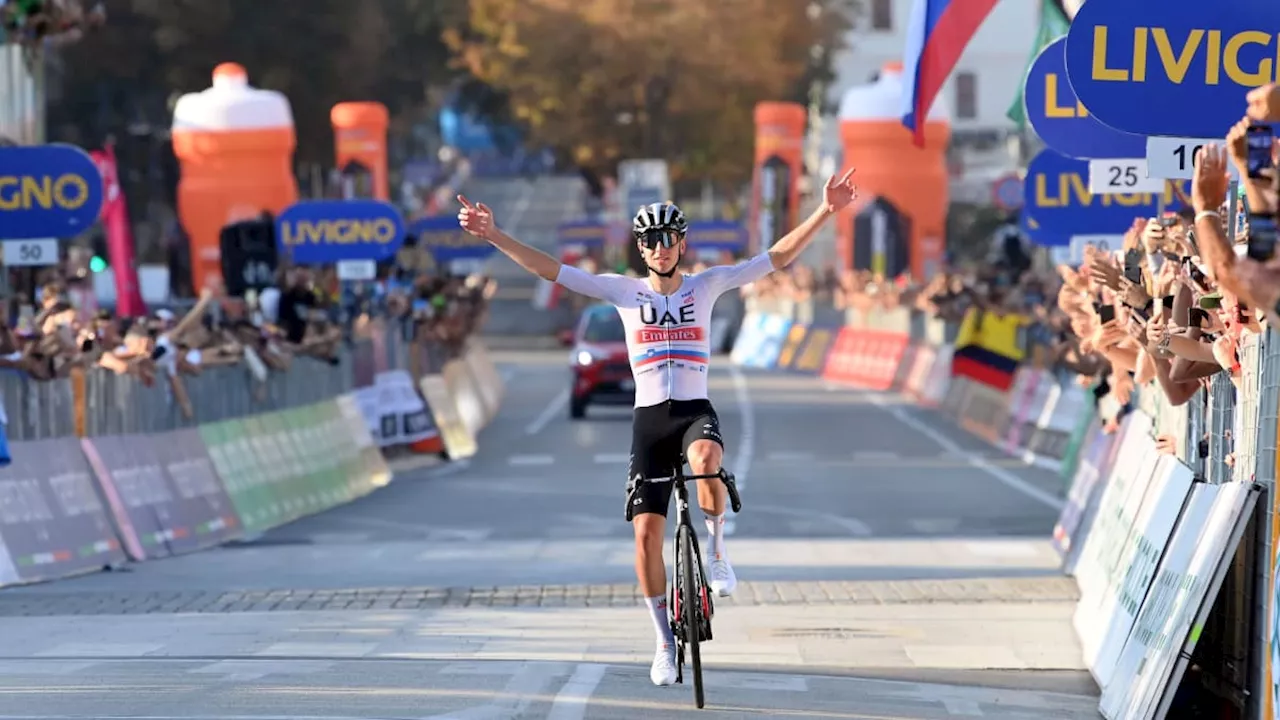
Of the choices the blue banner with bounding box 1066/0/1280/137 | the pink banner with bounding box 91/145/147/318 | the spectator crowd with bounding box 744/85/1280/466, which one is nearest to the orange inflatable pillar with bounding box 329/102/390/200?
the pink banner with bounding box 91/145/147/318

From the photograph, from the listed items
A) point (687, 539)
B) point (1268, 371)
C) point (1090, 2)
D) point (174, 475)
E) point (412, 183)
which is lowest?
point (412, 183)

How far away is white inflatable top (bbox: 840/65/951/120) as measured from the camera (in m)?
59.9

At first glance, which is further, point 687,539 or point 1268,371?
point 687,539

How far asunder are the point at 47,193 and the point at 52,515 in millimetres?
3823

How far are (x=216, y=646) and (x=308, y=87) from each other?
49.3 meters

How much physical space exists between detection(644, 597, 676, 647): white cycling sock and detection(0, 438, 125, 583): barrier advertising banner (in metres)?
6.41

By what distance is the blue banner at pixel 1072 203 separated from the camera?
20.6m

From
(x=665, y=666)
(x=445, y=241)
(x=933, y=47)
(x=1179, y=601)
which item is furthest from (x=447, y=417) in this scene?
(x=1179, y=601)

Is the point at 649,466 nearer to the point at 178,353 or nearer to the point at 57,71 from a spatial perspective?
the point at 178,353

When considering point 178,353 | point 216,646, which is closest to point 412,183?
point 178,353

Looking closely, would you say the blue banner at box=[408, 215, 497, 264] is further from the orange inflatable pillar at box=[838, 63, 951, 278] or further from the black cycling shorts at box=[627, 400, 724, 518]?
Result: the black cycling shorts at box=[627, 400, 724, 518]

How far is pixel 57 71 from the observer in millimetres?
59812

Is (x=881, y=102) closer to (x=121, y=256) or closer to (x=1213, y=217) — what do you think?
(x=121, y=256)

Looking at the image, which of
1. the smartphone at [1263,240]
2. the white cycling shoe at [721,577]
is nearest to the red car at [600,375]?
the white cycling shoe at [721,577]
